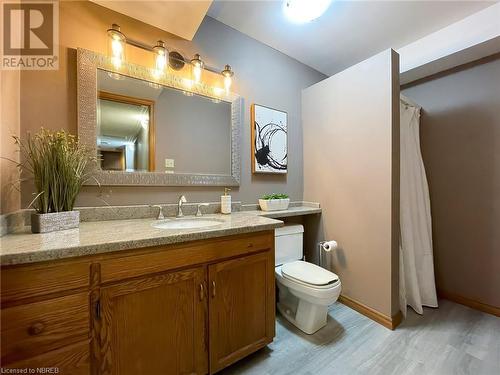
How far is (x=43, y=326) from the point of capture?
0.74m

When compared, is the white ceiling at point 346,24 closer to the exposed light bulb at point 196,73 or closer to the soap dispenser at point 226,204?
the exposed light bulb at point 196,73

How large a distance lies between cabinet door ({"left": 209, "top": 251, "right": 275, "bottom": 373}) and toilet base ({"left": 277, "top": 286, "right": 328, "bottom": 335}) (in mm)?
374

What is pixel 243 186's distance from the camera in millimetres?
1995

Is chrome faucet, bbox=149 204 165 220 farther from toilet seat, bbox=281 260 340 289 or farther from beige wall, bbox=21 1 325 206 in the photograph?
toilet seat, bbox=281 260 340 289

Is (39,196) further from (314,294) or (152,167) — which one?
(314,294)

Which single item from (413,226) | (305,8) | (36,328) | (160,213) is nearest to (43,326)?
(36,328)

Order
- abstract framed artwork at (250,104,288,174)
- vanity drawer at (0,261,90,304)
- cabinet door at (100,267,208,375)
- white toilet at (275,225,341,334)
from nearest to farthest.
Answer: vanity drawer at (0,261,90,304) → cabinet door at (100,267,208,375) → white toilet at (275,225,341,334) → abstract framed artwork at (250,104,288,174)

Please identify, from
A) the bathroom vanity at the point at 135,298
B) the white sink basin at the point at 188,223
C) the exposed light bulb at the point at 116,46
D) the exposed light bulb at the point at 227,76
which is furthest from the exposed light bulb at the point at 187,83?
the bathroom vanity at the point at 135,298

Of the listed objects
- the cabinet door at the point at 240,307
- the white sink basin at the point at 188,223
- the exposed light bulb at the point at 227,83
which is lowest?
the cabinet door at the point at 240,307

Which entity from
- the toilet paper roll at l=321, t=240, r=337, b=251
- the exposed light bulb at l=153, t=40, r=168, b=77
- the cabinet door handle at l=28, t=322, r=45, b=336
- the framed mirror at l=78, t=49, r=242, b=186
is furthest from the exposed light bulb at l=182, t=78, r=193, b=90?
the toilet paper roll at l=321, t=240, r=337, b=251

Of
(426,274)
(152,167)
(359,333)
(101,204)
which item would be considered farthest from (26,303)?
(426,274)

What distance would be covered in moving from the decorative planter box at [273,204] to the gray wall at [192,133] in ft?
1.44

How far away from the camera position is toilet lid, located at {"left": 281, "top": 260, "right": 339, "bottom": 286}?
150cm

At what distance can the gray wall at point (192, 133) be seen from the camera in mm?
1597
